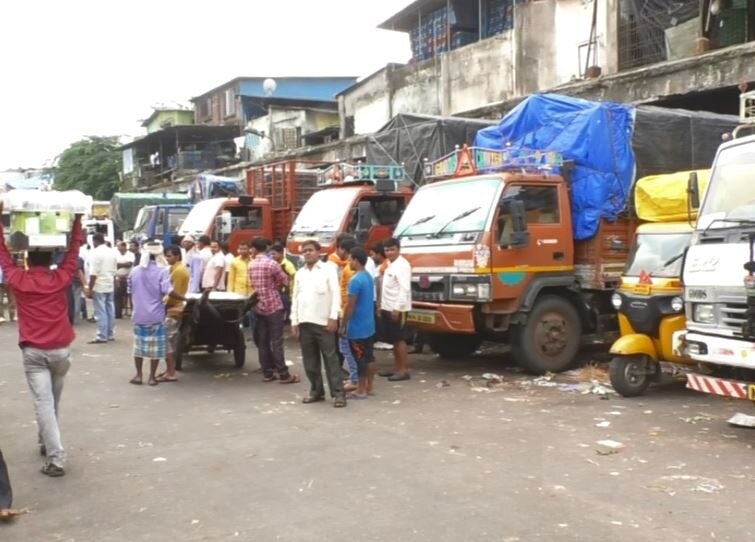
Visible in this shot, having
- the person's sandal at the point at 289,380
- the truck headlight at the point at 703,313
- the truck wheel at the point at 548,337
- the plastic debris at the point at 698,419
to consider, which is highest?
the truck headlight at the point at 703,313

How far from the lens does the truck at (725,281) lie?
5.73m

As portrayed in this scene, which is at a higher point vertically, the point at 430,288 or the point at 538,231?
the point at 538,231

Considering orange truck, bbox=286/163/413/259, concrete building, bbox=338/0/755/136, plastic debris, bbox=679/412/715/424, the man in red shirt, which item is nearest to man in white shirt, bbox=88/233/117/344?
orange truck, bbox=286/163/413/259

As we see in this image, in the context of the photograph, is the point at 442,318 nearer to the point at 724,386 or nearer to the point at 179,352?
the point at 179,352

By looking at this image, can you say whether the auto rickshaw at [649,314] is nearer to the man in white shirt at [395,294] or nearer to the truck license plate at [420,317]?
the truck license plate at [420,317]

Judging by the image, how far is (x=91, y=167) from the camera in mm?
44688

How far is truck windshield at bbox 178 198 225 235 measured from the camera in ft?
45.7

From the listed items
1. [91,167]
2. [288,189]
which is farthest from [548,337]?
Result: [91,167]

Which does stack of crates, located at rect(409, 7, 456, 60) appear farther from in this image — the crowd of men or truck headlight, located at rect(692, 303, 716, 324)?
truck headlight, located at rect(692, 303, 716, 324)

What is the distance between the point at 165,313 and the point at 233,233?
17.2 feet

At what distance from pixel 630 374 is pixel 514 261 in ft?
5.99

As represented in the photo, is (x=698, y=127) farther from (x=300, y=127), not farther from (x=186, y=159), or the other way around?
(x=186, y=159)

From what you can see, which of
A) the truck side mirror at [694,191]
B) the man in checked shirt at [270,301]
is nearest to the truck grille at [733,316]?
the truck side mirror at [694,191]

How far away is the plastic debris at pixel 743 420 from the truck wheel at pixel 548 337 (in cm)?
262
